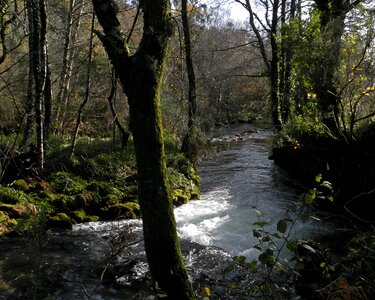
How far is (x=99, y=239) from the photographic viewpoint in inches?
279

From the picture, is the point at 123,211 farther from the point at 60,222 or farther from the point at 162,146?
the point at 162,146

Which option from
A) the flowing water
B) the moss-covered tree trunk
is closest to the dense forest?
the moss-covered tree trunk

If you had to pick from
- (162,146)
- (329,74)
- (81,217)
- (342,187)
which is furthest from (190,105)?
(162,146)

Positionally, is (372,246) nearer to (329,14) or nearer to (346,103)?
(346,103)

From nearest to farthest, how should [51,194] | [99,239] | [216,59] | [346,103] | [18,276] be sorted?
[18,276]
[99,239]
[51,194]
[346,103]
[216,59]

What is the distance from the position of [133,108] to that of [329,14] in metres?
8.92

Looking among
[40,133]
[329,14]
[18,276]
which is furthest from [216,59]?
[18,276]

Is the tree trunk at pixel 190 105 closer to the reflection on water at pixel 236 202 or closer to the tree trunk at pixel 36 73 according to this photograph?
the reflection on water at pixel 236 202

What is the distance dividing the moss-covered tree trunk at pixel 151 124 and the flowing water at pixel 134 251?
361mm

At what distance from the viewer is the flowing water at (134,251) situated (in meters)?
5.00

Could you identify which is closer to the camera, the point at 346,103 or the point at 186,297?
the point at 186,297

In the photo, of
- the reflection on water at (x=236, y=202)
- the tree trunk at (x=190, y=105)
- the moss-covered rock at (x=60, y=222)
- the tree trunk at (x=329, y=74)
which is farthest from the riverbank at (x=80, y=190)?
the tree trunk at (x=329, y=74)

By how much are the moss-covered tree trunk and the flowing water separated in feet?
1.18

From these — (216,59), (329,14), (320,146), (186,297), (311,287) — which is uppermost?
(216,59)
